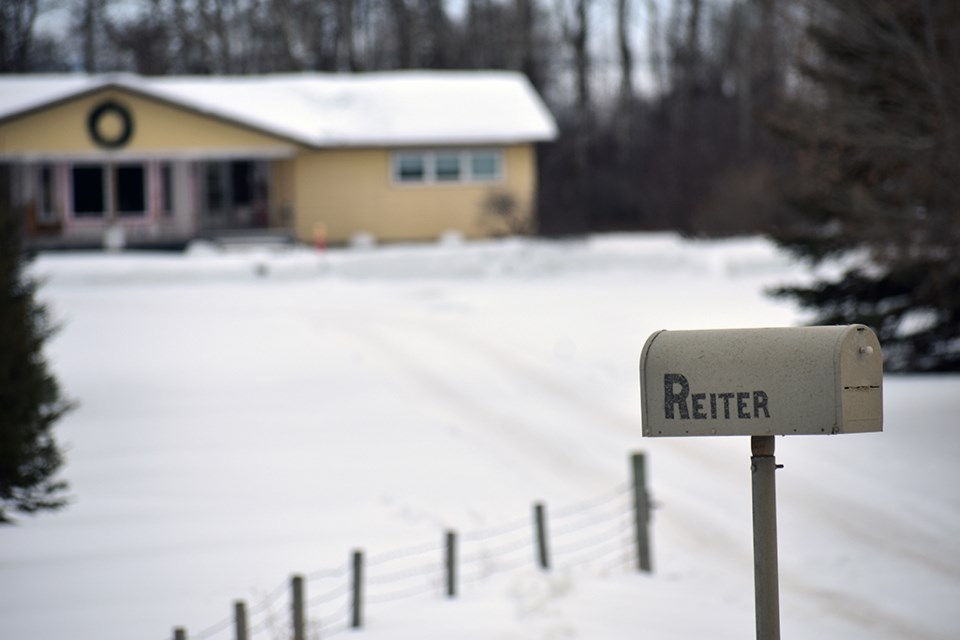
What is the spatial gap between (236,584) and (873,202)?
26.4 ft

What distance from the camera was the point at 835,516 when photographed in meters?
13.5

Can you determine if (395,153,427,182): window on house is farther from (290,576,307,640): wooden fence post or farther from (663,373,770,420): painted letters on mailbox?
(663,373,770,420): painted letters on mailbox

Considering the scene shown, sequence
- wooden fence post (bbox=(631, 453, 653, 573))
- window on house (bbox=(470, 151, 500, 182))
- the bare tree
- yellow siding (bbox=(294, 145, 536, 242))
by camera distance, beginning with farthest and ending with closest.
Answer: the bare tree, window on house (bbox=(470, 151, 500, 182)), yellow siding (bbox=(294, 145, 536, 242)), wooden fence post (bbox=(631, 453, 653, 573))

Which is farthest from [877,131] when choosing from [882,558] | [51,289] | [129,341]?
[51,289]

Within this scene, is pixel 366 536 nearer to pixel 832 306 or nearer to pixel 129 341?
pixel 832 306

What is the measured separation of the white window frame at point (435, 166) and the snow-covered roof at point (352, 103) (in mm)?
483

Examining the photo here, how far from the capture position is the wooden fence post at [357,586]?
1059cm

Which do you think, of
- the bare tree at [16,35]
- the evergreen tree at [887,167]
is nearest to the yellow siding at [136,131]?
the bare tree at [16,35]

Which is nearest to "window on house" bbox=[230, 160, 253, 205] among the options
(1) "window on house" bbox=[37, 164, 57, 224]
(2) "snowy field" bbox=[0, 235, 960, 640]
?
(1) "window on house" bbox=[37, 164, 57, 224]

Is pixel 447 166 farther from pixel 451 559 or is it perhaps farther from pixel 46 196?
pixel 451 559

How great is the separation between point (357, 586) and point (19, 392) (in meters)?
3.61

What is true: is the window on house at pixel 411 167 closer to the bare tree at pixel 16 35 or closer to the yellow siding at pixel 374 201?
the yellow siding at pixel 374 201

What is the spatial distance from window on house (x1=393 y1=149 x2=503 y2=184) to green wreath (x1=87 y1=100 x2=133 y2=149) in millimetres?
7084

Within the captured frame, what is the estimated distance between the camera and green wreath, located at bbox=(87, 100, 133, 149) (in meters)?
35.8
